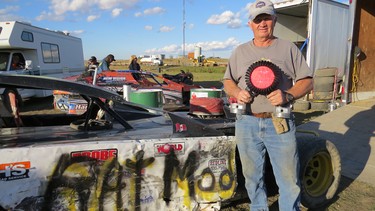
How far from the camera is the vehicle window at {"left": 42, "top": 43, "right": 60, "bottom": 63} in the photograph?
12.8 metres

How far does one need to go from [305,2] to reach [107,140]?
850cm

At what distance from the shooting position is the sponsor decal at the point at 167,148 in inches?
100

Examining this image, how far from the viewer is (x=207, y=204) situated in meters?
2.79

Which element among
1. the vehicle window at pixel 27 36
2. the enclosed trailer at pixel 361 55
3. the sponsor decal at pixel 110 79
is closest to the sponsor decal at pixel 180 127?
the sponsor decal at pixel 110 79

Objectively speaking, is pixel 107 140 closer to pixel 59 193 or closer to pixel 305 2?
pixel 59 193

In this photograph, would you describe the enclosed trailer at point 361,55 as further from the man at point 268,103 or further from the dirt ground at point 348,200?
the man at point 268,103

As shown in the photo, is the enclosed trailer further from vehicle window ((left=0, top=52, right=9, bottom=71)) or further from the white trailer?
vehicle window ((left=0, top=52, right=9, bottom=71))

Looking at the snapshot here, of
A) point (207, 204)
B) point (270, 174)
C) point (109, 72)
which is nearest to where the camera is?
point (207, 204)

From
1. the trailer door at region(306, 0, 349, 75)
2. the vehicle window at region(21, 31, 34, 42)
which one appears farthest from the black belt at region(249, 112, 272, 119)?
the vehicle window at region(21, 31, 34, 42)

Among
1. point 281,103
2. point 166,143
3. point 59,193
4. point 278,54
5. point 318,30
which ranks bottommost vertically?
point 59,193

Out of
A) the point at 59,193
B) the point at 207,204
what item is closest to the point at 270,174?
the point at 207,204

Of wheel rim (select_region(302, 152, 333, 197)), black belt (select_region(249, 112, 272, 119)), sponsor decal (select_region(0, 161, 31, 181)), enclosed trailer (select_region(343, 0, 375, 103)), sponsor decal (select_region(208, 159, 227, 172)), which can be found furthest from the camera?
enclosed trailer (select_region(343, 0, 375, 103))

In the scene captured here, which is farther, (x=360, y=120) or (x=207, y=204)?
(x=360, y=120)

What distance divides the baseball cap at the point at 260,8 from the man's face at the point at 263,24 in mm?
37
